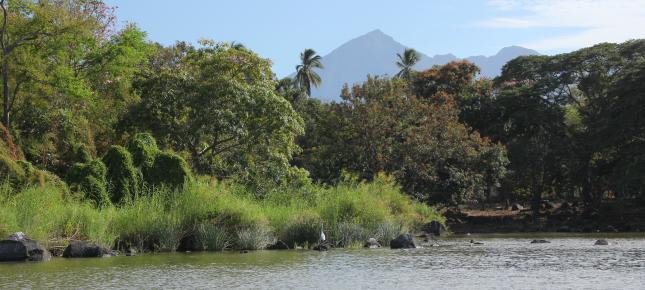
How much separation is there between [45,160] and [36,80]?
3.79 m

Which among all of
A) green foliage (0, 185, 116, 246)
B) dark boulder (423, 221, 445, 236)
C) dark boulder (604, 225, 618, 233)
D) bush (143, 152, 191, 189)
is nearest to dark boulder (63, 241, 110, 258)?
green foliage (0, 185, 116, 246)

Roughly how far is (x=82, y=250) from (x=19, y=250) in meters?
1.96

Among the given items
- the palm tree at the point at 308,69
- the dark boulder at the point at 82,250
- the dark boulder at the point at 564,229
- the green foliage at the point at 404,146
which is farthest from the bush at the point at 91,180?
the palm tree at the point at 308,69

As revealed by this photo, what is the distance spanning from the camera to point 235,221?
24594mm

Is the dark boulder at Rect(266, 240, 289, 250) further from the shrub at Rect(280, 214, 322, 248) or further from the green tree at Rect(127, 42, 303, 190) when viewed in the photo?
the green tree at Rect(127, 42, 303, 190)

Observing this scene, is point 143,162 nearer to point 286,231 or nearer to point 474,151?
point 286,231

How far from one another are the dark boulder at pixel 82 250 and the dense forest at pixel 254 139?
41.0 inches

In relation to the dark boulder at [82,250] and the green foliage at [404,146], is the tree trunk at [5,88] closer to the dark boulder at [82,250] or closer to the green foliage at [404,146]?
the dark boulder at [82,250]

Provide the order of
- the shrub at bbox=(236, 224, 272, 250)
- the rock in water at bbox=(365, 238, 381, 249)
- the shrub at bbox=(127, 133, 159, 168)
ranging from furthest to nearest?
1. the shrub at bbox=(127, 133, 159, 168)
2. the rock in water at bbox=(365, 238, 381, 249)
3. the shrub at bbox=(236, 224, 272, 250)

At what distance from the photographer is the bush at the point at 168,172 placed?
1103 inches

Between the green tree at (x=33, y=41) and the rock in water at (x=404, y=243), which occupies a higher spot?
the green tree at (x=33, y=41)

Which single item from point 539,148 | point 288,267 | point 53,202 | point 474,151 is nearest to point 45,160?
point 53,202

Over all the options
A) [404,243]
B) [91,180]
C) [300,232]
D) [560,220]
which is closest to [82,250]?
[91,180]

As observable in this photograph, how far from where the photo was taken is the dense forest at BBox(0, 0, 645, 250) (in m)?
24.7
